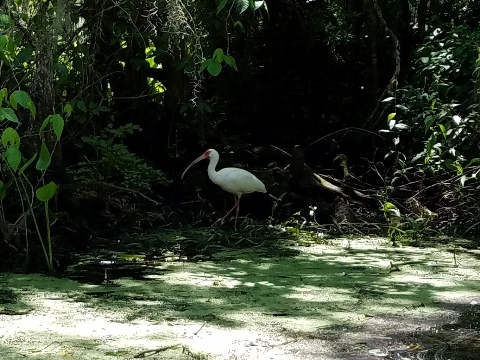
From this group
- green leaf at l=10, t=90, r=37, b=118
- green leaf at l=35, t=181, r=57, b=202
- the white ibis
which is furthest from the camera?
the white ibis

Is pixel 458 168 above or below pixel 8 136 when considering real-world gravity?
below

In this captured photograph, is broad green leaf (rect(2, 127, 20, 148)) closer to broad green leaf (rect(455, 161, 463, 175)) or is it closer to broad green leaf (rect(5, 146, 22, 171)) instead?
broad green leaf (rect(5, 146, 22, 171))

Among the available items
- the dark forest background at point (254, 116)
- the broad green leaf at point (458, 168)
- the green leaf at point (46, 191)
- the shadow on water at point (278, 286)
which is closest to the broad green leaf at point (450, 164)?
the broad green leaf at point (458, 168)

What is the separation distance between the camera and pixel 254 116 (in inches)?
360

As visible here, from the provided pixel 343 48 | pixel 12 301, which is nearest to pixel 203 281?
pixel 12 301

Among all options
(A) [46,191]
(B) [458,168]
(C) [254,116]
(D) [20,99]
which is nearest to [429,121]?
(B) [458,168]

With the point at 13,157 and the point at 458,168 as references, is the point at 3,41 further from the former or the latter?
the point at 458,168

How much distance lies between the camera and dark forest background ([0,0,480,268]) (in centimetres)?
596

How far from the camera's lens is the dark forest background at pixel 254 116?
5.96 m

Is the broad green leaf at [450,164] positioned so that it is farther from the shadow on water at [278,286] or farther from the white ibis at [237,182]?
the white ibis at [237,182]

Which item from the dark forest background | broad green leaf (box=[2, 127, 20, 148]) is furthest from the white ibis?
broad green leaf (box=[2, 127, 20, 148])

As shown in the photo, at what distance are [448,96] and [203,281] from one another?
3924mm

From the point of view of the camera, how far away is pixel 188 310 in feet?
13.5

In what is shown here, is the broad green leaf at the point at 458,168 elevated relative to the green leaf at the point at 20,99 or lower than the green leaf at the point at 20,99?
lower
